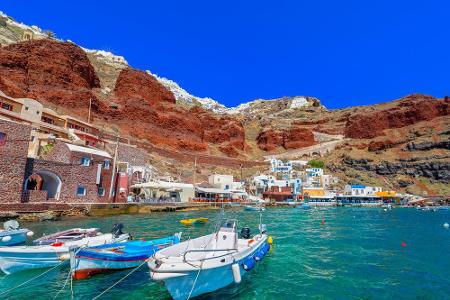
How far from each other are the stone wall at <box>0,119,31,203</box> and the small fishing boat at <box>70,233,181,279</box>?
1808 centimetres

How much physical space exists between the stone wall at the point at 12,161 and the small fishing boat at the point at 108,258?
18.1m

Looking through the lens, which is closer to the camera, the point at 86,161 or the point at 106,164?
the point at 86,161

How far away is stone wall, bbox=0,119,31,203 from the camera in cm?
2541

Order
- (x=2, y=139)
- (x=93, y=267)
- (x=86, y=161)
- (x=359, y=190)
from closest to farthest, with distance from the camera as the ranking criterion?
(x=93, y=267), (x=2, y=139), (x=86, y=161), (x=359, y=190)

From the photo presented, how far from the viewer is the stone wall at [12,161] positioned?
25.4 metres

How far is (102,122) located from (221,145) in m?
41.2

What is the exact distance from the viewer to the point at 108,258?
12.1 metres


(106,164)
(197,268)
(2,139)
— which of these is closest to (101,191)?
(106,164)

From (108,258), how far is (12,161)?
1997 centimetres

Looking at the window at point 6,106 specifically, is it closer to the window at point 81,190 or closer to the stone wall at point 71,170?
the stone wall at point 71,170

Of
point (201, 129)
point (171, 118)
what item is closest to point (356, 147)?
point (201, 129)

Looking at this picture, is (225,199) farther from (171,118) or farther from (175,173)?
(171,118)

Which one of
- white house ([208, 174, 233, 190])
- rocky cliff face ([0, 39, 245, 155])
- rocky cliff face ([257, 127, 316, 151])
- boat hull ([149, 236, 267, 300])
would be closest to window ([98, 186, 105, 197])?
boat hull ([149, 236, 267, 300])

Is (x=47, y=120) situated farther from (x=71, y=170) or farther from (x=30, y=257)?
(x=30, y=257)
